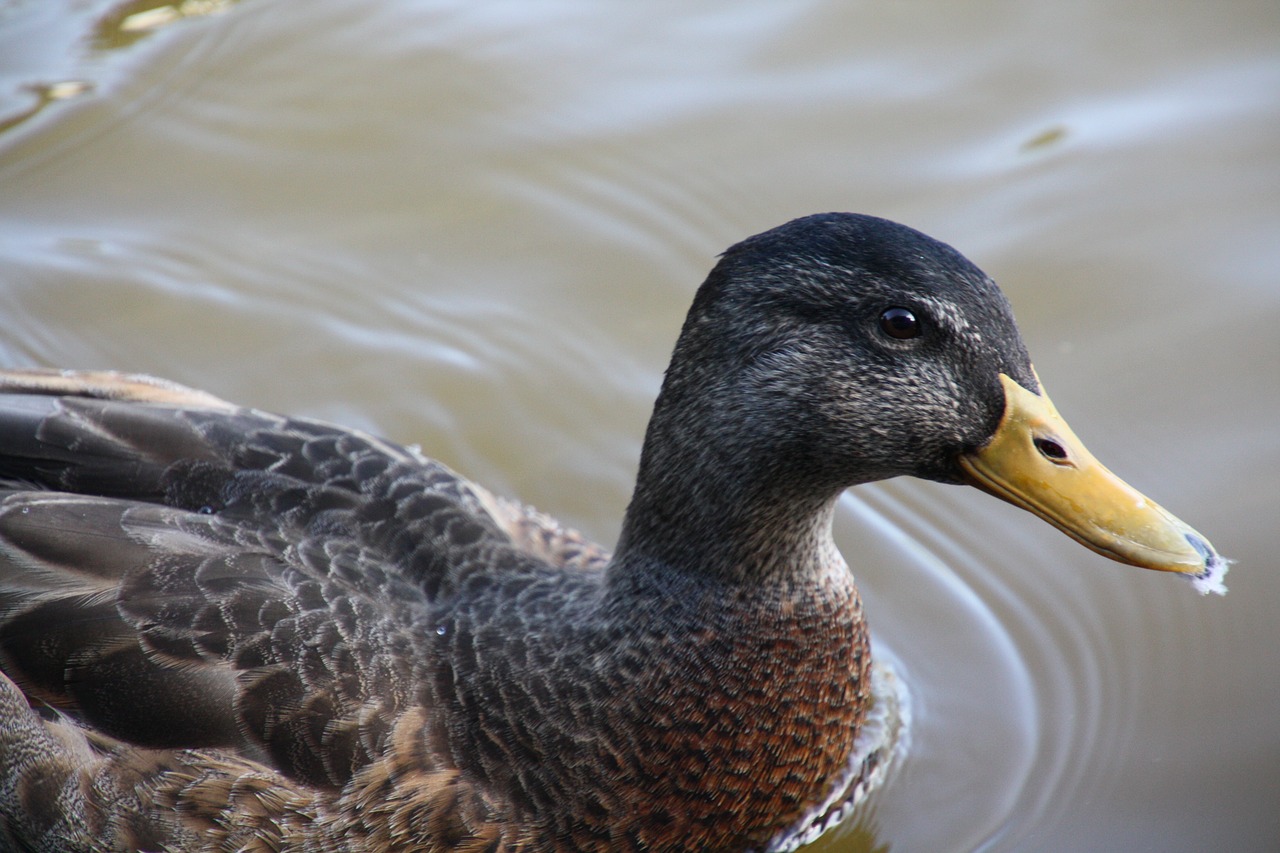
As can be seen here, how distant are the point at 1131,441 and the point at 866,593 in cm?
125

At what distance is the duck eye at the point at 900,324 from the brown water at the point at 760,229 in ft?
5.72

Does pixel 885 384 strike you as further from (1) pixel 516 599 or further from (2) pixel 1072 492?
(1) pixel 516 599

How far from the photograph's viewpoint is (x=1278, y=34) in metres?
6.82

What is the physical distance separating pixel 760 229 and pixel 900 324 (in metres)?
3.01

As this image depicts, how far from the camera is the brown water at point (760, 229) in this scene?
15.4ft

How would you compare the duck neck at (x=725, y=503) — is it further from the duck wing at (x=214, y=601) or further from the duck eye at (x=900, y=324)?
the duck wing at (x=214, y=601)

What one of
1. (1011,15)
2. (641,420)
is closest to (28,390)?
(641,420)

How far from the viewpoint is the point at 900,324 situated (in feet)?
11.3

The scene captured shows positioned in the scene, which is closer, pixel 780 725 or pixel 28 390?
pixel 780 725

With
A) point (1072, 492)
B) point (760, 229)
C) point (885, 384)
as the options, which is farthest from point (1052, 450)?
point (760, 229)

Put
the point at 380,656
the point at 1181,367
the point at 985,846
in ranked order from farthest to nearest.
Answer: the point at 1181,367, the point at 985,846, the point at 380,656

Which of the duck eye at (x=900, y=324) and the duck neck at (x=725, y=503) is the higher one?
the duck eye at (x=900, y=324)

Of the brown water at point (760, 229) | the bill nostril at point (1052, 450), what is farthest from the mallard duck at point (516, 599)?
the brown water at point (760, 229)

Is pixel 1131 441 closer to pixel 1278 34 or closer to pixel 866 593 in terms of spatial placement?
pixel 866 593
